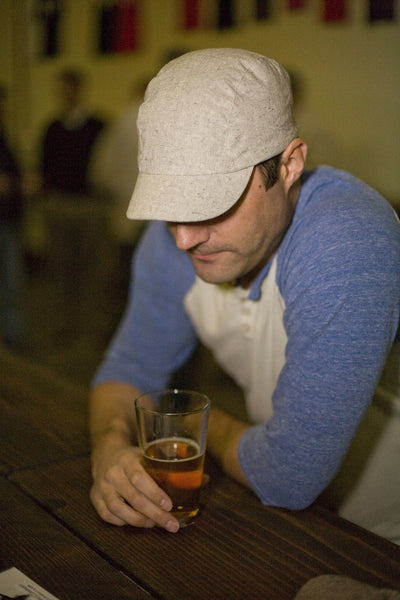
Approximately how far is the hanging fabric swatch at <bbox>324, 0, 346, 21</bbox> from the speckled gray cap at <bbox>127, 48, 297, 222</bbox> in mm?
2986

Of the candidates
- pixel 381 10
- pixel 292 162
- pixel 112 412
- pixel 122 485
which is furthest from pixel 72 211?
pixel 122 485

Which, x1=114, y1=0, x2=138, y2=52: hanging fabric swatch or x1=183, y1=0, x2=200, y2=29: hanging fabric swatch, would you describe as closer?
x1=183, y1=0, x2=200, y2=29: hanging fabric swatch

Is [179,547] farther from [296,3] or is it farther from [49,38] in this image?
[49,38]

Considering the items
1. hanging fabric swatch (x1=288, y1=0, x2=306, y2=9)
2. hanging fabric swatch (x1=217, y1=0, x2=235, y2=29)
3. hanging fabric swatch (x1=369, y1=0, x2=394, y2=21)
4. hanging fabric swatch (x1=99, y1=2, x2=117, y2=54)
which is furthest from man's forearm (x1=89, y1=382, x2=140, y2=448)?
hanging fabric swatch (x1=99, y1=2, x2=117, y2=54)

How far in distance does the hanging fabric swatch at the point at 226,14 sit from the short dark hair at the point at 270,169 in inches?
144

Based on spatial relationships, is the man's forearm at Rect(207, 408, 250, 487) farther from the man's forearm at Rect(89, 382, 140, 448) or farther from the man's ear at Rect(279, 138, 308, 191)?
the man's ear at Rect(279, 138, 308, 191)

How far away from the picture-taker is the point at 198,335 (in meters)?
1.39

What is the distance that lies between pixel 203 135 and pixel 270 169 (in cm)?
13

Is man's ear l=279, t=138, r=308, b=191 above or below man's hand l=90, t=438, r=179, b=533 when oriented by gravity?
above

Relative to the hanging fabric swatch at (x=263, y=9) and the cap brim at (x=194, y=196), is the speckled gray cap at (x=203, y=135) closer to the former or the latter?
the cap brim at (x=194, y=196)

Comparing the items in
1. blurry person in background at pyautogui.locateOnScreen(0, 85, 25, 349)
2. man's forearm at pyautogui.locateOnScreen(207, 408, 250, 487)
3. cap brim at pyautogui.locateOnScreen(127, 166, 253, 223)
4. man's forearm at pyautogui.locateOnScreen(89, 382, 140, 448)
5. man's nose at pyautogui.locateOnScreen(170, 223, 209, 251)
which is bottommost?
blurry person in background at pyautogui.locateOnScreen(0, 85, 25, 349)

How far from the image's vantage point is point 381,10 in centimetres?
330

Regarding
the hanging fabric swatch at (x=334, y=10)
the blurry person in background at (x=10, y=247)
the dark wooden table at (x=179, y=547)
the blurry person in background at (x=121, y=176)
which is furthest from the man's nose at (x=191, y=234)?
the hanging fabric swatch at (x=334, y=10)

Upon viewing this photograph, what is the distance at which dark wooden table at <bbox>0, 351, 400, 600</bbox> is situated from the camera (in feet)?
2.20
